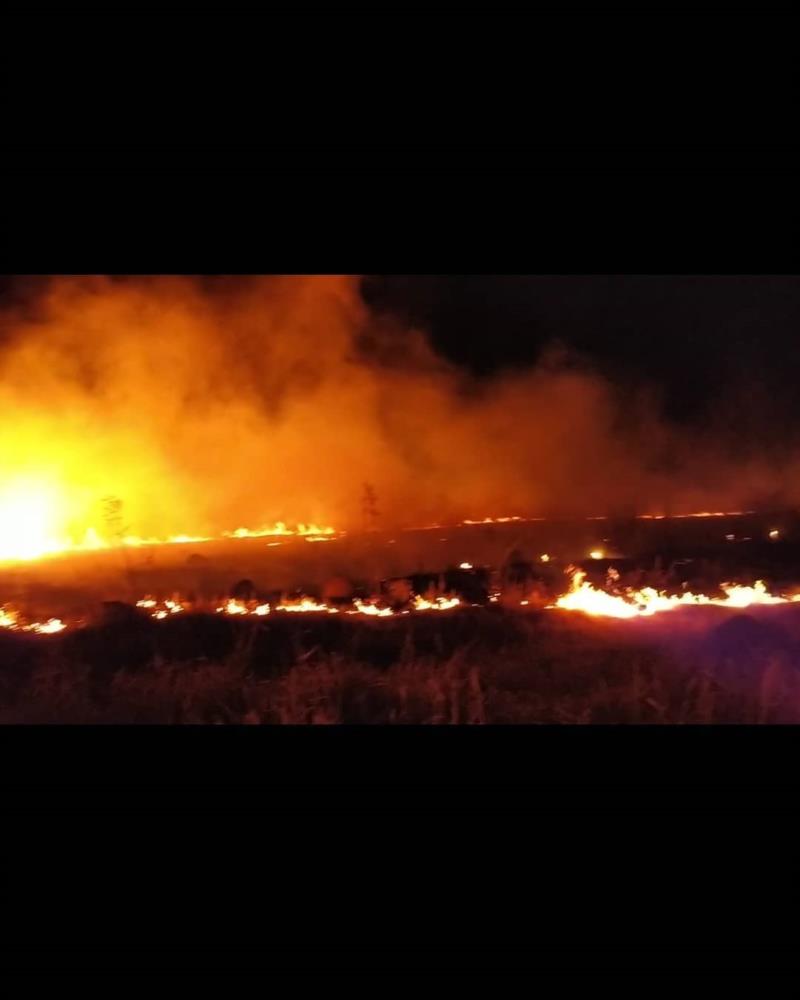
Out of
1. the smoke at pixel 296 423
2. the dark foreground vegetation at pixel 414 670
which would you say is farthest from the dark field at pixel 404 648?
the smoke at pixel 296 423

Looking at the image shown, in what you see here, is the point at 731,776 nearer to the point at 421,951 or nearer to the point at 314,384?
A: the point at 421,951

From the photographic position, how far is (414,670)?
3.82 m

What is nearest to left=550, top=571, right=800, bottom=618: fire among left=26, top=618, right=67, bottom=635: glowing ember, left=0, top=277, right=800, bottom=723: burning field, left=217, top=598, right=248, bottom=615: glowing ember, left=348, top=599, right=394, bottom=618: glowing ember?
left=0, top=277, right=800, bottom=723: burning field

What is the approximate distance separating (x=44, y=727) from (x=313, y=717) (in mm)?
1227

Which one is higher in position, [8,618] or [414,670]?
[8,618]

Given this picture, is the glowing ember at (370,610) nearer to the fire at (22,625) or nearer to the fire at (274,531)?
the fire at (274,531)

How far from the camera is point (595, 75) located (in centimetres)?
307

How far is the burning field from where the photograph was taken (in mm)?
3986

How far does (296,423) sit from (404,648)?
1597 millimetres

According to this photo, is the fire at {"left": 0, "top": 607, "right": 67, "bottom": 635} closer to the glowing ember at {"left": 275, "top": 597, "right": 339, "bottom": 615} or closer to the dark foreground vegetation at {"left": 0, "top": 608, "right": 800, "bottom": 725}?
the dark foreground vegetation at {"left": 0, "top": 608, "right": 800, "bottom": 725}

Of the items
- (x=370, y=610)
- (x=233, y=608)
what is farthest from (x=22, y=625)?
(x=370, y=610)

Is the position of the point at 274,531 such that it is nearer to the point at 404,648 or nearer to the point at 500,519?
the point at 404,648

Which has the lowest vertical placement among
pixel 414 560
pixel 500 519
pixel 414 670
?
pixel 414 670

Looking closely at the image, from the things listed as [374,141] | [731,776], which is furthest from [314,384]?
[731,776]
